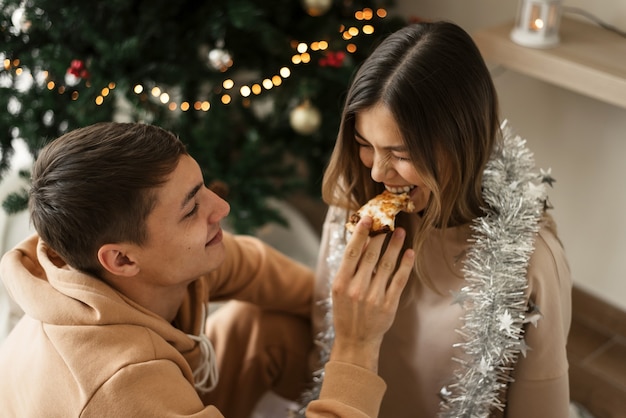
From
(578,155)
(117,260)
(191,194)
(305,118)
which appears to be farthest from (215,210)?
(578,155)

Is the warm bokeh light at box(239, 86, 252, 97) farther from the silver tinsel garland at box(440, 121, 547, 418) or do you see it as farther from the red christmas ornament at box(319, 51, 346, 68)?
the silver tinsel garland at box(440, 121, 547, 418)

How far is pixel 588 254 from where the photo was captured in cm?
224

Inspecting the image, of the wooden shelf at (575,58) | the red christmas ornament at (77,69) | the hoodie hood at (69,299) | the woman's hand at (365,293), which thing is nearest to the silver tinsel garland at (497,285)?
the woman's hand at (365,293)

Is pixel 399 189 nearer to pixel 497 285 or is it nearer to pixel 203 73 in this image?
pixel 497 285

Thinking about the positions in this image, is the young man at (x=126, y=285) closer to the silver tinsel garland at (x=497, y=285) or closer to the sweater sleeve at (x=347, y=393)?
the sweater sleeve at (x=347, y=393)

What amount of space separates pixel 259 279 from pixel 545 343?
631 mm

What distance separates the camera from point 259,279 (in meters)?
1.69

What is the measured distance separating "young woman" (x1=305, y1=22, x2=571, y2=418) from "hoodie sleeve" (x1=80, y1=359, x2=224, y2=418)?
459 millimetres

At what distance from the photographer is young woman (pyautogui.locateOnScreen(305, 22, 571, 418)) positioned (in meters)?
1.24


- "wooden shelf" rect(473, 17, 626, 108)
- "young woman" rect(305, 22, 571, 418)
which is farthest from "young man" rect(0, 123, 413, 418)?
"wooden shelf" rect(473, 17, 626, 108)

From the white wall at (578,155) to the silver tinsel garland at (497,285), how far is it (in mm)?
727

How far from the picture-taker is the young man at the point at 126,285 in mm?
1288

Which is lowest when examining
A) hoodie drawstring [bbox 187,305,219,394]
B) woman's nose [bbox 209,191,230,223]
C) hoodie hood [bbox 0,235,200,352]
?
hoodie drawstring [bbox 187,305,219,394]

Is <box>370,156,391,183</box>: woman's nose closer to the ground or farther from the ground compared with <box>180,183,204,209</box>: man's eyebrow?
farther from the ground
